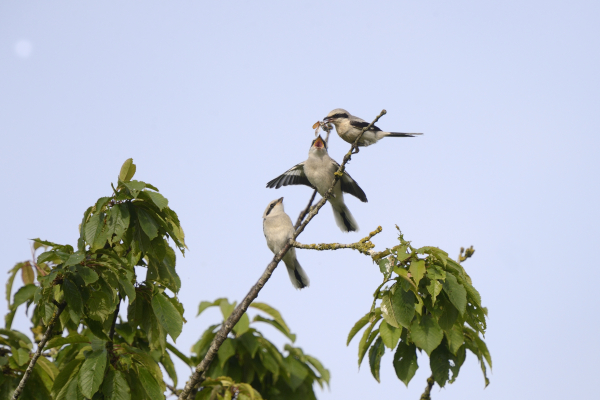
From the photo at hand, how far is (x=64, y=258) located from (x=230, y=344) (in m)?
3.21

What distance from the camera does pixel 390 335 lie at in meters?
4.13

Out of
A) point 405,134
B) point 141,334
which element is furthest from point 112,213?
point 405,134

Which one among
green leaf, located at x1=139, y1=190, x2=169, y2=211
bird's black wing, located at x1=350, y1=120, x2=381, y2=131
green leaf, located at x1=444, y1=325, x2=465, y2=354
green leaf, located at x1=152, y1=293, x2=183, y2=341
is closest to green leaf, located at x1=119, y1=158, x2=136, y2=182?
green leaf, located at x1=139, y1=190, x2=169, y2=211

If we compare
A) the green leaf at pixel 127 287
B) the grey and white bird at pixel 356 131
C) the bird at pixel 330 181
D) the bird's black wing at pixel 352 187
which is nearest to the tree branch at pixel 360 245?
the green leaf at pixel 127 287

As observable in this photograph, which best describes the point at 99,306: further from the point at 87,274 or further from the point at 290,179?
the point at 290,179

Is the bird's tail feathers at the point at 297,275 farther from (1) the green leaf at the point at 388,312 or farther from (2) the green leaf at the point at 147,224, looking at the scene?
(2) the green leaf at the point at 147,224

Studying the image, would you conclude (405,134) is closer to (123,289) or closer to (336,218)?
(336,218)

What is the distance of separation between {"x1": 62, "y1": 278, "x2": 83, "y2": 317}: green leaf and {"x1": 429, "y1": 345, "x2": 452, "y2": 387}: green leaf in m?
2.67

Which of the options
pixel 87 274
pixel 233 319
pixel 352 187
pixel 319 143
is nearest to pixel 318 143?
pixel 319 143

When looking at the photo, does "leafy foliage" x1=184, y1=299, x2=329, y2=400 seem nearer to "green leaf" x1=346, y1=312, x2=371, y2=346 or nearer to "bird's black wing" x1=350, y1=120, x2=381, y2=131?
"green leaf" x1=346, y1=312, x2=371, y2=346

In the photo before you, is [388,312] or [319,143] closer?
[388,312]

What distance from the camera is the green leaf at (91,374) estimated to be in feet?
12.5

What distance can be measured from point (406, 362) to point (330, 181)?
370cm

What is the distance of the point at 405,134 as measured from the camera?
700 cm
